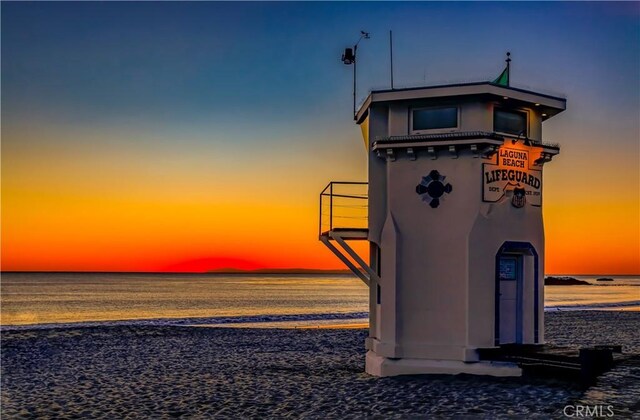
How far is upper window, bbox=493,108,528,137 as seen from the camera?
1585 cm

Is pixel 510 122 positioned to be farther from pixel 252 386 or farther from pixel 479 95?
Result: pixel 252 386

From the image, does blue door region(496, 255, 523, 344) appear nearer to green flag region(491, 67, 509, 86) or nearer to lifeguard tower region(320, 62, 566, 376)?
lifeguard tower region(320, 62, 566, 376)

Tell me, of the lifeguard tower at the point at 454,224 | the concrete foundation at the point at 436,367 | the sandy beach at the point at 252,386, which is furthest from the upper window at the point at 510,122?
the sandy beach at the point at 252,386

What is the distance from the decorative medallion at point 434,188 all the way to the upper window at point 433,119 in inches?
42.8

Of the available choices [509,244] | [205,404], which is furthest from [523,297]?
[205,404]

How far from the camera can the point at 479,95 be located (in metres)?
15.4

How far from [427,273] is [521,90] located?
15.3 feet

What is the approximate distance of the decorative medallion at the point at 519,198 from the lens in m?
15.8

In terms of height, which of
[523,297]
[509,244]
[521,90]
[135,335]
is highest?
[521,90]

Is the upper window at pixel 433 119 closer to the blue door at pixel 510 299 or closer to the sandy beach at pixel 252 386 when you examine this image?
the blue door at pixel 510 299

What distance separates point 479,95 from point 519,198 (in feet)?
8.29

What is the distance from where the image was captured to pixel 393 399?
13.4 metres

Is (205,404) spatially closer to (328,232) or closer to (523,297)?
(328,232)

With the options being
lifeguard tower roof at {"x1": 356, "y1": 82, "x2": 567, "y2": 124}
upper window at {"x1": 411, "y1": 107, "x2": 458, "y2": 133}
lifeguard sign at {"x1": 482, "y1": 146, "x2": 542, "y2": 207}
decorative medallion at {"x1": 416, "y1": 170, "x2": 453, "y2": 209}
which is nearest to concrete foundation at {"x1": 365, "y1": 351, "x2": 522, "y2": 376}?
decorative medallion at {"x1": 416, "y1": 170, "x2": 453, "y2": 209}
